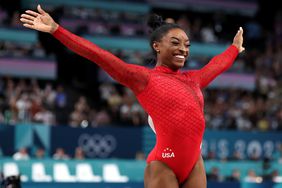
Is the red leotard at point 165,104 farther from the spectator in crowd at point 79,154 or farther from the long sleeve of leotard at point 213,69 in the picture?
the spectator in crowd at point 79,154

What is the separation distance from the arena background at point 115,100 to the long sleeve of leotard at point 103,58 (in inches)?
276

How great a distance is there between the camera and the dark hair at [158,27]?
5.09 metres

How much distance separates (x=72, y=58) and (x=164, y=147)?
18044 mm

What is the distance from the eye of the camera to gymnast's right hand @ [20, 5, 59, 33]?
15.7 ft

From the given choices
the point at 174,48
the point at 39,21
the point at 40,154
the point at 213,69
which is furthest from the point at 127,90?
the point at 39,21

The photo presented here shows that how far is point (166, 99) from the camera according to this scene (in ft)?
16.1

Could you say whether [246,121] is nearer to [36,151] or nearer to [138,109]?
[138,109]

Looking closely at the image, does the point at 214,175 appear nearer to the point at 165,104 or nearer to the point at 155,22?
the point at 155,22

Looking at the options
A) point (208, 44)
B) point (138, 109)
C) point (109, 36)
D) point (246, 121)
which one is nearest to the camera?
point (138, 109)

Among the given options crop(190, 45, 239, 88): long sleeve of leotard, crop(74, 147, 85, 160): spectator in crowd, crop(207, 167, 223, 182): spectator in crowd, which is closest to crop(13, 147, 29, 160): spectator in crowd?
crop(74, 147, 85, 160): spectator in crowd

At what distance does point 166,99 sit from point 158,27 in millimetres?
667

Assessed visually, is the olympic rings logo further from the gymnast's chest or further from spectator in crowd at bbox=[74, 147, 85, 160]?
the gymnast's chest

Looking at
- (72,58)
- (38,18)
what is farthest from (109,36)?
(38,18)

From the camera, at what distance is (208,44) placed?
2417 centimetres
